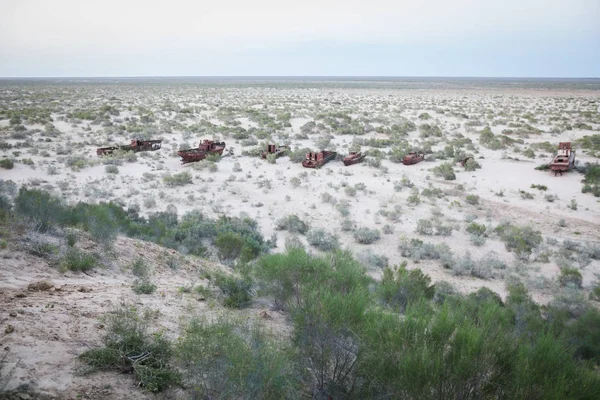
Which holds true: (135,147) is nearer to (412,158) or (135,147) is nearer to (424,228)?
(412,158)

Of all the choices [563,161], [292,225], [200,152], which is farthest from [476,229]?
[200,152]

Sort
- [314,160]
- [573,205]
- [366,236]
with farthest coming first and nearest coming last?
1. [314,160]
2. [573,205]
3. [366,236]

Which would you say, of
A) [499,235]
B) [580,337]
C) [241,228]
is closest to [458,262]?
[499,235]

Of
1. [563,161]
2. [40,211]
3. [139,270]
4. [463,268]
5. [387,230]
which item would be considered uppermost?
[40,211]

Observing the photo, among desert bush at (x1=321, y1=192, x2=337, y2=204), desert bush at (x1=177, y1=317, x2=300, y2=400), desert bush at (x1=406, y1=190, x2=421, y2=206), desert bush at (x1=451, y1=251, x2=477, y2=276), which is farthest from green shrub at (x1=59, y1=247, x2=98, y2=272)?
desert bush at (x1=406, y1=190, x2=421, y2=206)

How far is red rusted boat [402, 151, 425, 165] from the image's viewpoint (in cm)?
2286

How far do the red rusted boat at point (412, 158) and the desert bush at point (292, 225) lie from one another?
11.4 m

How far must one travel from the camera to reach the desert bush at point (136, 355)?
4.50 metres

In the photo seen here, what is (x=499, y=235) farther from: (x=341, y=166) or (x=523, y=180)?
(x=341, y=166)

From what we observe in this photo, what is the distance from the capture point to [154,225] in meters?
12.1

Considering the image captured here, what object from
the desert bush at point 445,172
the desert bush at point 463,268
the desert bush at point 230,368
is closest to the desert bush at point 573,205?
the desert bush at point 445,172

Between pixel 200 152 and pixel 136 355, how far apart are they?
1868 cm

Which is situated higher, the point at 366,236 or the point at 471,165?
the point at 471,165

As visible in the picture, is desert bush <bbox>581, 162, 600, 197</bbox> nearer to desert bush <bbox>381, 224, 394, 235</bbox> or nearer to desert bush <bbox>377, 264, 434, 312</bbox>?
desert bush <bbox>381, 224, 394, 235</bbox>
